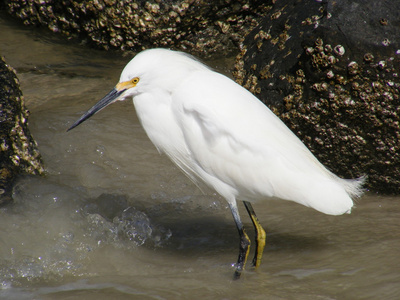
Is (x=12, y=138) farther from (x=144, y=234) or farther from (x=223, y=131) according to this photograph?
(x=223, y=131)

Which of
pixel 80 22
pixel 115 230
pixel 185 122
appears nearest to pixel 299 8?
pixel 185 122

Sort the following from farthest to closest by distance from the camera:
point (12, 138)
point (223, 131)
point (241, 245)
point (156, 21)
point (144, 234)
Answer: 1. point (156, 21)
2. point (12, 138)
3. point (144, 234)
4. point (241, 245)
5. point (223, 131)

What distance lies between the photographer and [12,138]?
3.63 metres

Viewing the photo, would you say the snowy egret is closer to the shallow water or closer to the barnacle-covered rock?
the shallow water

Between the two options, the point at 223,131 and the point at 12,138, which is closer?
the point at 223,131

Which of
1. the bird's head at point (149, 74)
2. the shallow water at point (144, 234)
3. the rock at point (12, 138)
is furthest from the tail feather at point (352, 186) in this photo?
the rock at point (12, 138)

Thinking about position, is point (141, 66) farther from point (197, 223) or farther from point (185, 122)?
point (197, 223)

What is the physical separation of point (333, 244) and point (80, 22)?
3707mm

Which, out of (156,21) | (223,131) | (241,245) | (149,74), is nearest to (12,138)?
(149,74)

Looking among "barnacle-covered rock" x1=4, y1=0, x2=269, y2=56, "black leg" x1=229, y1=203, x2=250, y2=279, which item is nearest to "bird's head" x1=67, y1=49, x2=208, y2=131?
"black leg" x1=229, y1=203, x2=250, y2=279

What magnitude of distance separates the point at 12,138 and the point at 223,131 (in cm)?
158

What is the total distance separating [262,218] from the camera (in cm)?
379

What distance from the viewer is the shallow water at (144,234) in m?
2.89

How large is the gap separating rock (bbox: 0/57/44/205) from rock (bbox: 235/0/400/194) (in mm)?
1699
